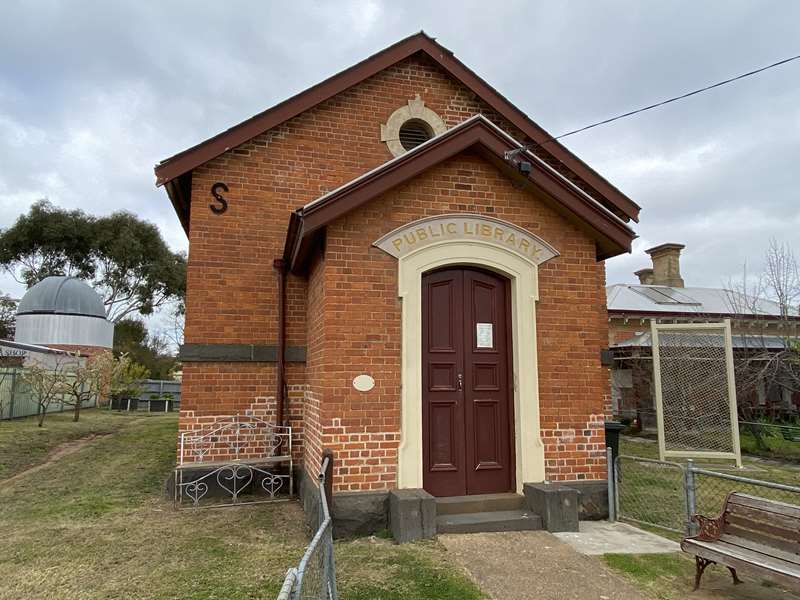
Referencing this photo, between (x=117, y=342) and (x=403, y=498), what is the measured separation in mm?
42281

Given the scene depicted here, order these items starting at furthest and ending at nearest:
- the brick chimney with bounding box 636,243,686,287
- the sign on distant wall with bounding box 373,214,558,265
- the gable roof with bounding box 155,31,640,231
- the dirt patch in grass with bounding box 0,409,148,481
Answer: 1. the brick chimney with bounding box 636,243,686,287
2. the dirt patch in grass with bounding box 0,409,148,481
3. the gable roof with bounding box 155,31,640,231
4. the sign on distant wall with bounding box 373,214,558,265

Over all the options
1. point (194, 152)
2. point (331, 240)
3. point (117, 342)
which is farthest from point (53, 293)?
point (331, 240)

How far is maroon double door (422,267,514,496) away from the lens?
622 cm

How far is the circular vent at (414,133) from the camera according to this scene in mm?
9297

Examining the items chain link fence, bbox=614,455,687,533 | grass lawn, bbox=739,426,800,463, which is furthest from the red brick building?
grass lawn, bbox=739,426,800,463

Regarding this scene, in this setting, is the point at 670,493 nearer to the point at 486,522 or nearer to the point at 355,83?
the point at 486,522

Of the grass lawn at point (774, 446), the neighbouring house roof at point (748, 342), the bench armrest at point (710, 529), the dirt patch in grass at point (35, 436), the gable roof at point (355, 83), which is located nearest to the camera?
the bench armrest at point (710, 529)

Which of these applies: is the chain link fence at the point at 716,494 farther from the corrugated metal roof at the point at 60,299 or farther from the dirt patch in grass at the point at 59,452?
the corrugated metal roof at the point at 60,299

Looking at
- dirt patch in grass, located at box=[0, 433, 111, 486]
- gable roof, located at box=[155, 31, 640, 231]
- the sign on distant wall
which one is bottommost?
dirt patch in grass, located at box=[0, 433, 111, 486]

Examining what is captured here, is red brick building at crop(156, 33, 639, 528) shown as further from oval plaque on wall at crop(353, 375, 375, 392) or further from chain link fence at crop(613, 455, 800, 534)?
chain link fence at crop(613, 455, 800, 534)

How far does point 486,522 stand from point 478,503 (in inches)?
11.6

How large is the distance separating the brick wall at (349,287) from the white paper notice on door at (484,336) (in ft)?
1.99

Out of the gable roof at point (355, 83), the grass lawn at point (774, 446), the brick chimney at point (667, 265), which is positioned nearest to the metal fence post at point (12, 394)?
the gable roof at point (355, 83)

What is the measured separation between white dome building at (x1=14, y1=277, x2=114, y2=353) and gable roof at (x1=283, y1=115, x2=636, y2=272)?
32904 mm
